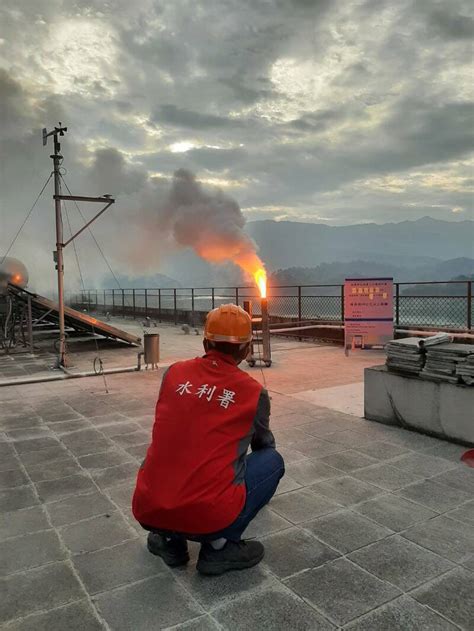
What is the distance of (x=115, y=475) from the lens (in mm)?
4430

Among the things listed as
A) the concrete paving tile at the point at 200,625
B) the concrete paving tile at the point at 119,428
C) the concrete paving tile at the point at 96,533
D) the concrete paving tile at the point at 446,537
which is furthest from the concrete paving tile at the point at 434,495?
the concrete paving tile at the point at 119,428

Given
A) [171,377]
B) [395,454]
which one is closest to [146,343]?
[395,454]

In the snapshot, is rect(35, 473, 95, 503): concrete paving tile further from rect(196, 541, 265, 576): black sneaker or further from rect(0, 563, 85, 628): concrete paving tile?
rect(196, 541, 265, 576): black sneaker

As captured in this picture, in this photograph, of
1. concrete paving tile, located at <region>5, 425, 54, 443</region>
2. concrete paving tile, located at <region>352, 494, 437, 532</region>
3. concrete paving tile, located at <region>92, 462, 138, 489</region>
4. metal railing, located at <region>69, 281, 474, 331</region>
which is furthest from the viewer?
metal railing, located at <region>69, 281, 474, 331</region>

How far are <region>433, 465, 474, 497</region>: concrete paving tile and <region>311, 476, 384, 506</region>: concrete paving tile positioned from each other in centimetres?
67

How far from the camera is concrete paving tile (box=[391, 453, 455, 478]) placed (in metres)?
4.40

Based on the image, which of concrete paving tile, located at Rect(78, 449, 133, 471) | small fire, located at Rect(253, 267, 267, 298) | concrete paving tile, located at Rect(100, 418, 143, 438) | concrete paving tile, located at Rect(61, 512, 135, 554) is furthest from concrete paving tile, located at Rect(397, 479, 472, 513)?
small fire, located at Rect(253, 267, 267, 298)

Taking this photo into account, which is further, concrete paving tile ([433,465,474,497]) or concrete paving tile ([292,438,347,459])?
concrete paving tile ([292,438,347,459])

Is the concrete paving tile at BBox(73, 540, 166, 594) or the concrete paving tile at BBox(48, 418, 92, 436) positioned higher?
the concrete paving tile at BBox(48, 418, 92, 436)

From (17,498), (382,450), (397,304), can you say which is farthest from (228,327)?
(397,304)

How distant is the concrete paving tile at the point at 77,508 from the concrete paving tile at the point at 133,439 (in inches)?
50.5

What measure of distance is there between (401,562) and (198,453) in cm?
155

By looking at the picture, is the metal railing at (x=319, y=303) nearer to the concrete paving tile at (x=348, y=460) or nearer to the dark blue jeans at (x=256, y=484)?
the concrete paving tile at (x=348, y=460)

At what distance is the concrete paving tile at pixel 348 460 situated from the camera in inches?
179
